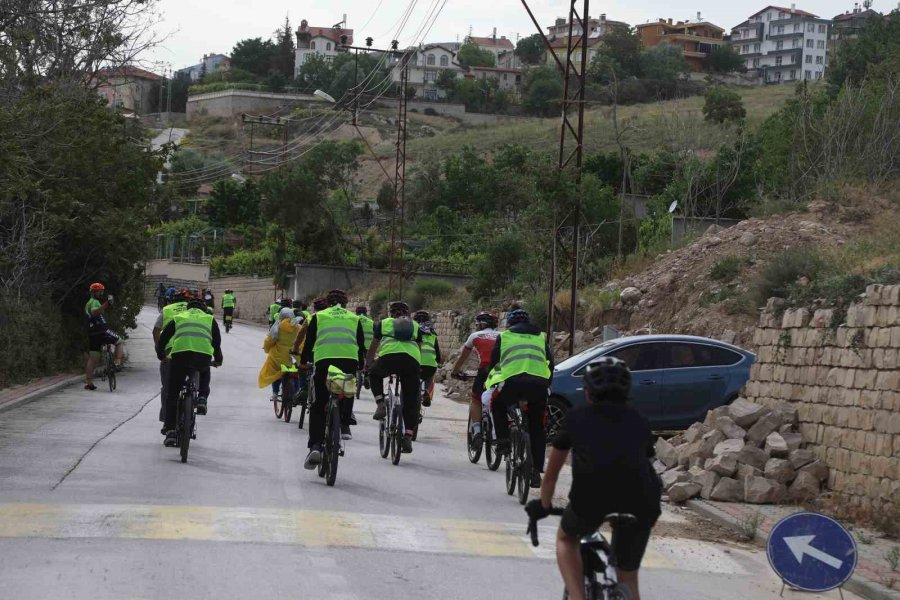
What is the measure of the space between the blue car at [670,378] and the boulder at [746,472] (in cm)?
364

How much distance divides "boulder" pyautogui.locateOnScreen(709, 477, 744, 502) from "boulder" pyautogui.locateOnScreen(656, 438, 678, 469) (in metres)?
1.48

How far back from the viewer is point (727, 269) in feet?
82.3

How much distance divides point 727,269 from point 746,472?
41.1ft

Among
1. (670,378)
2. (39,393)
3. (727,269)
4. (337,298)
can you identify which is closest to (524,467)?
(337,298)

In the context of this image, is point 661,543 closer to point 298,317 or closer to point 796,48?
point 298,317

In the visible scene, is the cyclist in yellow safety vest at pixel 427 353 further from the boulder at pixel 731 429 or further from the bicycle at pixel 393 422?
the boulder at pixel 731 429

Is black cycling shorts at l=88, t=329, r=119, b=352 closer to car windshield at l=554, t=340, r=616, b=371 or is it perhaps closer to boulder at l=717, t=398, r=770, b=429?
car windshield at l=554, t=340, r=616, b=371

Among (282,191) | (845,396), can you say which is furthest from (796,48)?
(845,396)

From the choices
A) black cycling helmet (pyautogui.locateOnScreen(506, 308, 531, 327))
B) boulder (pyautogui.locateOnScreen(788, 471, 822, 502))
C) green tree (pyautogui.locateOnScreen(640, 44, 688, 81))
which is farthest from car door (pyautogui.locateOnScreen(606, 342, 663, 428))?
green tree (pyautogui.locateOnScreen(640, 44, 688, 81))

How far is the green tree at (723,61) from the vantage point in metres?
163

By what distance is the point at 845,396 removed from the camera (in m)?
12.8

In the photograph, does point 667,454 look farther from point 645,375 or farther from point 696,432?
point 645,375

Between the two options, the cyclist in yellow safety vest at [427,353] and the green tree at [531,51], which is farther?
the green tree at [531,51]

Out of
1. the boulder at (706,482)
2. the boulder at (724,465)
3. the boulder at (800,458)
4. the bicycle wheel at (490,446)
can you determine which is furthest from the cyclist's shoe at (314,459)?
the boulder at (800,458)
